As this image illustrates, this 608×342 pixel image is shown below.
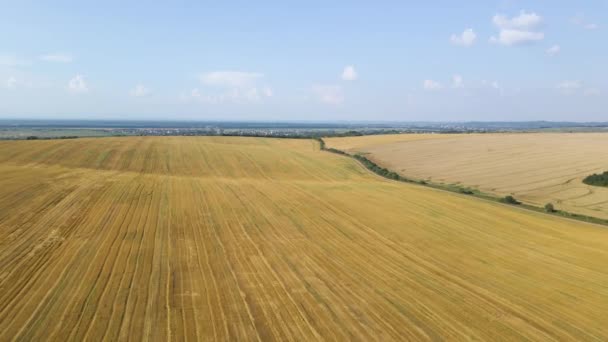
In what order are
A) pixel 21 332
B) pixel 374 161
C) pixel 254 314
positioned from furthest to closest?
pixel 374 161
pixel 254 314
pixel 21 332

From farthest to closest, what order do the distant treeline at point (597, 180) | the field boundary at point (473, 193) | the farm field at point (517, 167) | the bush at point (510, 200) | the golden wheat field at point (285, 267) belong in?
the distant treeline at point (597, 180)
the farm field at point (517, 167)
the bush at point (510, 200)
the field boundary at point (473, 193)
the golden wheat field at point (285, 267)

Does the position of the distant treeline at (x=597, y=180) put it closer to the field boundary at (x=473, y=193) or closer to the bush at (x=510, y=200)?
the bush at (x=510, y=200)

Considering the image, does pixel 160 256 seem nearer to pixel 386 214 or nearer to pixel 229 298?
pixel 229 298

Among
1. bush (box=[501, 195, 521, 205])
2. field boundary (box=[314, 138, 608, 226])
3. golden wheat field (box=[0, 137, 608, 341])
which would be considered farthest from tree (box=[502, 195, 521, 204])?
golden wheat field (box=[0, 137, 608, 341])

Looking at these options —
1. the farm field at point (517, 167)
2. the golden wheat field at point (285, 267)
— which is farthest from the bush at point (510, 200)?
the golden wheat field at point (285, 267)

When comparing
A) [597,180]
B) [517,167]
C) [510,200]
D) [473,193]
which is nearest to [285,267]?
[510,200]

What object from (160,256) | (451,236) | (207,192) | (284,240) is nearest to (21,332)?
(160,256)

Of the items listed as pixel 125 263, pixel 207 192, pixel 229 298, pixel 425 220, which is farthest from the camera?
pixel 207 192
